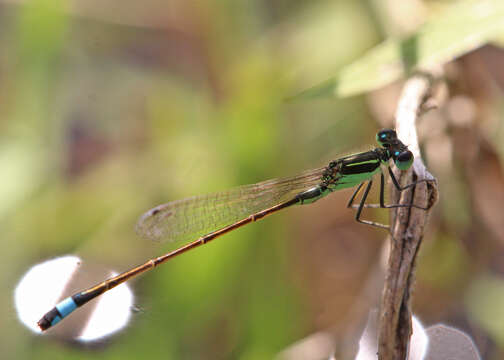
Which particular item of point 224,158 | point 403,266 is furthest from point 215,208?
point 403,266

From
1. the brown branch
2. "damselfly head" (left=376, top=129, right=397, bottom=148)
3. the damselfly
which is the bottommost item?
the brown branch

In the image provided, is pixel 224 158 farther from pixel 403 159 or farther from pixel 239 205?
pixel 403 159

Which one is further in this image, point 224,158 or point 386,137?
point 224,158

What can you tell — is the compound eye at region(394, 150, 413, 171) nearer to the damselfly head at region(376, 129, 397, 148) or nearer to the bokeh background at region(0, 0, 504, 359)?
the damselfly head at region(376, 129, 397, 148)

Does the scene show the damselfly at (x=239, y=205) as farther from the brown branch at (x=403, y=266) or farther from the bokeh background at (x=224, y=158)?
the brown branch at (x=403, y=266)

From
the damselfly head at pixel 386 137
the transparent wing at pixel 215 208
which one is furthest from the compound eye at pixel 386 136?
the transparent wing at pixel 215 208

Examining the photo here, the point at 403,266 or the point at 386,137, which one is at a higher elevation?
the point at 386,137

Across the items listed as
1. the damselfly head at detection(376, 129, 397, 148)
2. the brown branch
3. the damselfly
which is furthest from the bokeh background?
the brown branch
